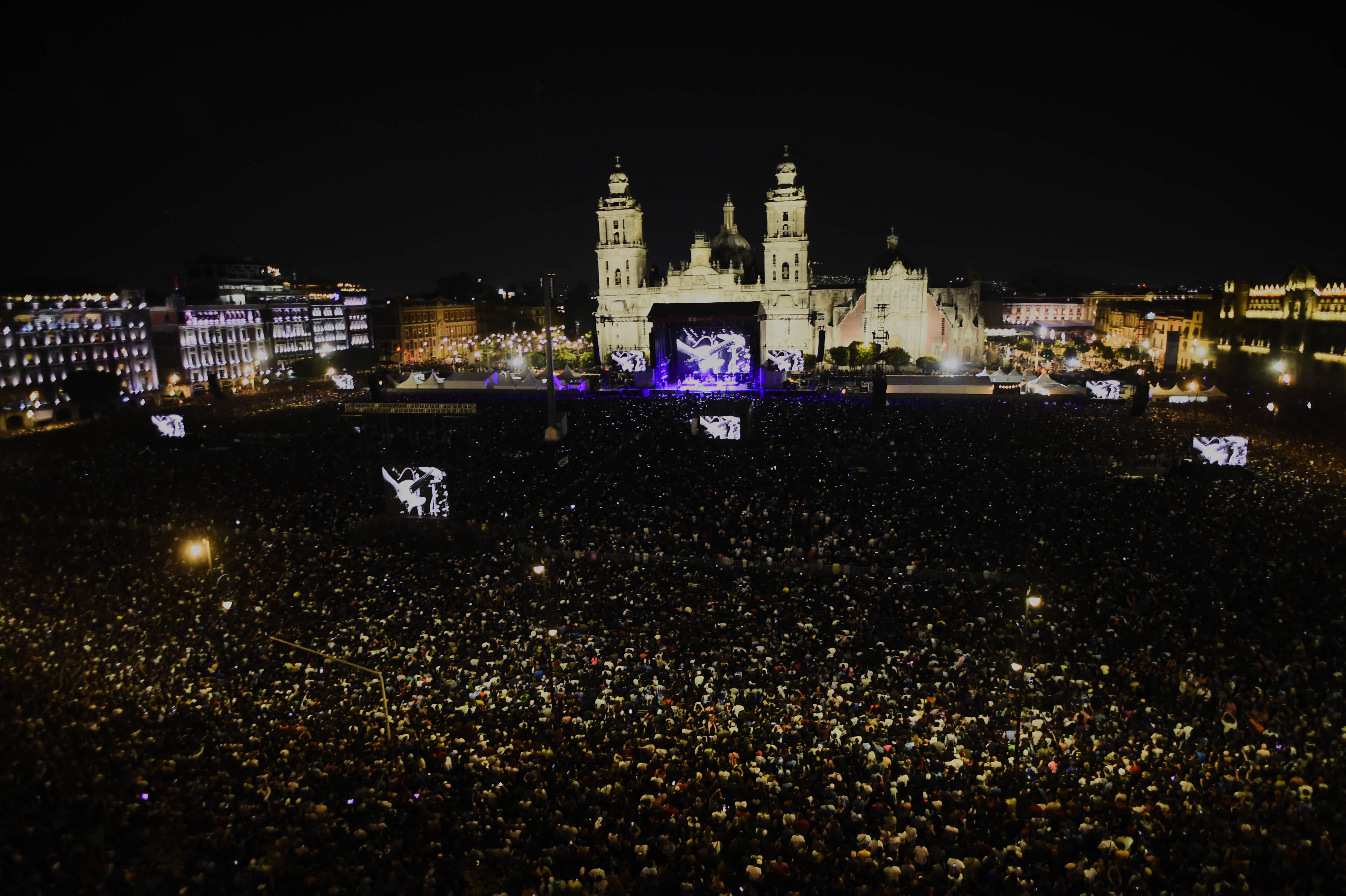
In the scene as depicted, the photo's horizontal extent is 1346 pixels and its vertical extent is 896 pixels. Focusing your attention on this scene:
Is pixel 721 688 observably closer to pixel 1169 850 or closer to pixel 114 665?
pixel 1169 850

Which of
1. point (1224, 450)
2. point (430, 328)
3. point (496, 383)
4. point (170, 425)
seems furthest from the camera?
point (430, 328)

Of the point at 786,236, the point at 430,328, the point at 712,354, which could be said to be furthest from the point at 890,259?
the point at 430,328

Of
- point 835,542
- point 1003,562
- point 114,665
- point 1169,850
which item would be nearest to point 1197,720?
point 1169,850

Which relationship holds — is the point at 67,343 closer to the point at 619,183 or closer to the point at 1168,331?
the point at 619,183

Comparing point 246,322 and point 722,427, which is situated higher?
point 246,322

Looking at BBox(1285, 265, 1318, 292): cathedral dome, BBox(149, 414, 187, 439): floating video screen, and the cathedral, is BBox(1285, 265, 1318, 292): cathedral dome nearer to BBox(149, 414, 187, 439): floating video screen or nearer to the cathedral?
the cathedral

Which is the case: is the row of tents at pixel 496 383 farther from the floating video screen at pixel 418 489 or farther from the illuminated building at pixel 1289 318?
the illuminated building at pixel 1289 318
